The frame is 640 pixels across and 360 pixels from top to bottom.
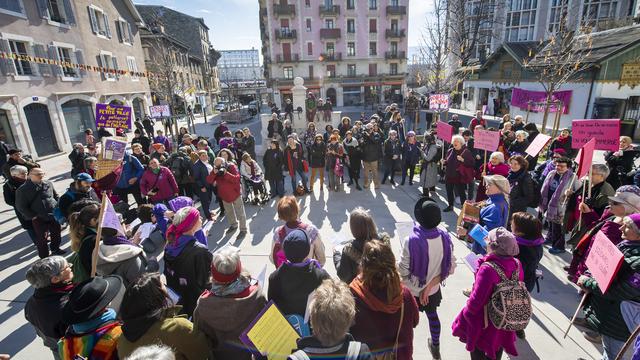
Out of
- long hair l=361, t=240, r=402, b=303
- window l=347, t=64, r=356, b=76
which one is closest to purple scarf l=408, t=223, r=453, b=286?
long hair l=361, t=240, r=402, b=303

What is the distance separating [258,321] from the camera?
2.04 meters

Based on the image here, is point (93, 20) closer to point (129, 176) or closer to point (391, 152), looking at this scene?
point (129, 176)

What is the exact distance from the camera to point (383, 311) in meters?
2.29

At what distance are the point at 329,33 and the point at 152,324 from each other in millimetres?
45623

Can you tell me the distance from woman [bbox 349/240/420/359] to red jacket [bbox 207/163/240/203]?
4710mm

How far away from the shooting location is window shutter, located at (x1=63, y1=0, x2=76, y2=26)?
18.0m

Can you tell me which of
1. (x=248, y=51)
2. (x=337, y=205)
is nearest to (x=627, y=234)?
(x=337, y=205)

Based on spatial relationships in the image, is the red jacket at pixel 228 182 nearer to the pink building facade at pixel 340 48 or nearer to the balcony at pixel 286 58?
the pink building facade at pixel 340 48

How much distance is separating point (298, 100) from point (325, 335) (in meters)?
13.7

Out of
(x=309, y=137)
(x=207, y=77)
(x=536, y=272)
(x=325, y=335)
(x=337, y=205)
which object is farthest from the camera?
(x=207, y=77)

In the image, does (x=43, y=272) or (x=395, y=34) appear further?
(x=395, y=34)

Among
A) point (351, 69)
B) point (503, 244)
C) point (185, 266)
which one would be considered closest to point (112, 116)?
point (185, 266)

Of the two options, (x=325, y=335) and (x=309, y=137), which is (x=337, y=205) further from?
→ (x=325, y=335)

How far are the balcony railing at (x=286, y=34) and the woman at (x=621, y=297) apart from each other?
44018mm
